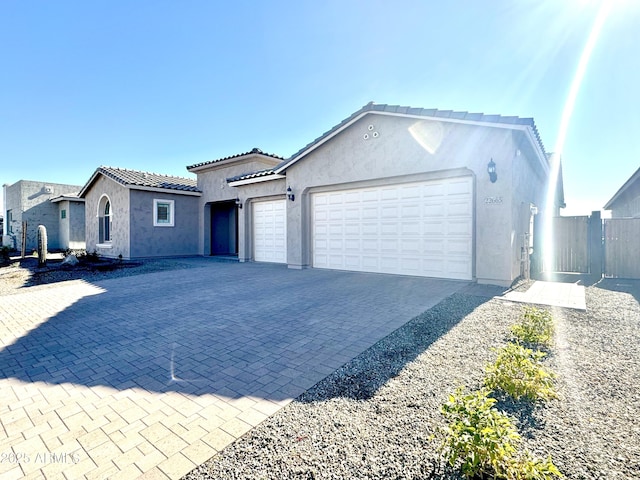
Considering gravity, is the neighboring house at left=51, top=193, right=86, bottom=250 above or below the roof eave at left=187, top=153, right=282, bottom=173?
below

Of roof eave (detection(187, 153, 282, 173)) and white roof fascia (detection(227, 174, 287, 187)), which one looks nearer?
white roof fascia (detection(227, 174, 287, 187))

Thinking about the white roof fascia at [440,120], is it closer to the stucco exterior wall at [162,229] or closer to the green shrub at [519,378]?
the green shrub at [519,378]

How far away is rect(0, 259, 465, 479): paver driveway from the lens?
2465 mm

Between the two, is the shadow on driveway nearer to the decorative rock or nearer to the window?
the decorative rock

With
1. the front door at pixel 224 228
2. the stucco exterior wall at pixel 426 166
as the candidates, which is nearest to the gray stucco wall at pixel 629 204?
the stucco exterior wall at pixel 426 166

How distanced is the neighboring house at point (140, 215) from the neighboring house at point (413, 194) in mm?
6450

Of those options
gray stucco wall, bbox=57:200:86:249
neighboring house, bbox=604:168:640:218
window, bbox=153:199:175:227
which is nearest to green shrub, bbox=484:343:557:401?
Result: neighboring house, bbox=604:168:640:218

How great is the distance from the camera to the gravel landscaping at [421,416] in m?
2.21

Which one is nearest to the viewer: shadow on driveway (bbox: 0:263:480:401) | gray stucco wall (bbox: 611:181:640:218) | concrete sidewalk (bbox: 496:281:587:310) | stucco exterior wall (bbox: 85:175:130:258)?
shadow on driveway (bbox: 0:263:480:401)

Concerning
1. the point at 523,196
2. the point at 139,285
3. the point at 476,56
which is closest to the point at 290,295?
the point at 139,285

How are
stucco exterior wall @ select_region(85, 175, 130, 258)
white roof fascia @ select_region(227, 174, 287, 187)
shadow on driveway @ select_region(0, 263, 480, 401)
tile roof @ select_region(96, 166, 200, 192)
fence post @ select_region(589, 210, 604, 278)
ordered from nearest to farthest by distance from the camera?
shadow on driveway @ select_region(0, 263, 480, 401), fence post @ select_region(589, 210, 604, 278), white roof fascia @ select_region(227, 174, 287, 187), tile roof @ select_region(96, 166, 200, 192), stucco exterior wall @ select_region(85, 175, 130, 258)

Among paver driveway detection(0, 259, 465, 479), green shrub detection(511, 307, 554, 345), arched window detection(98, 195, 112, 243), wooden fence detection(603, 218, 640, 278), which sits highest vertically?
arched window detection(98, 195, 112, 243)

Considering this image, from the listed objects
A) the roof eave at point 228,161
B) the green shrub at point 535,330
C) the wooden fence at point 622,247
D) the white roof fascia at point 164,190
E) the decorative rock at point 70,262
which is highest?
the roof eave at point 228,161

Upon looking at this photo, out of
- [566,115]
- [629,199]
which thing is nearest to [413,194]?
[566,115]
